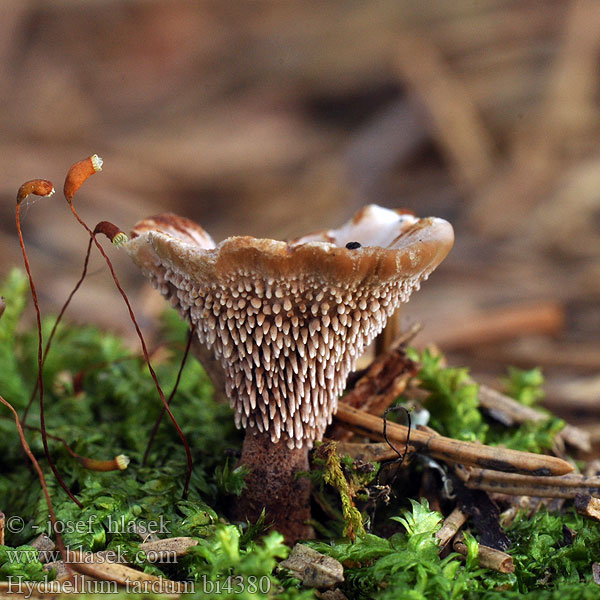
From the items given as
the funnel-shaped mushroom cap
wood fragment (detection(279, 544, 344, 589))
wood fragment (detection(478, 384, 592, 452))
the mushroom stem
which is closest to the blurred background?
wood fragment (detection(478, 384, 592, 452))

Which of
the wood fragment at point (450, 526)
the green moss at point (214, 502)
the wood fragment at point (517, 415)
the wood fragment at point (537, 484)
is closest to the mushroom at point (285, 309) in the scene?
the green moss at point (214, 502)

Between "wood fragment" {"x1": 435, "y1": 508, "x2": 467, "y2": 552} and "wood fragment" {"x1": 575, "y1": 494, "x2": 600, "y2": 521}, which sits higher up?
"wood fragment" {"x1": 575, "y1": 494, "x2": 600, "y2": 521}

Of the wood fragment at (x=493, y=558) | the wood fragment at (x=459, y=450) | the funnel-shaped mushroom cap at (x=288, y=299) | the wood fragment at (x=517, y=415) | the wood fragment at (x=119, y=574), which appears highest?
the funnel-shaped mushroom cap at (x=288, y=299)

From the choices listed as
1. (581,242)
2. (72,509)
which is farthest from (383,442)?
(581,242)

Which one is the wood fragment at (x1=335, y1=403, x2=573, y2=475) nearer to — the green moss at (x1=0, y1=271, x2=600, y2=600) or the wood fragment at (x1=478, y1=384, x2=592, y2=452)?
the green moss at (x1=0, y1=271, x2=600, y2=600)

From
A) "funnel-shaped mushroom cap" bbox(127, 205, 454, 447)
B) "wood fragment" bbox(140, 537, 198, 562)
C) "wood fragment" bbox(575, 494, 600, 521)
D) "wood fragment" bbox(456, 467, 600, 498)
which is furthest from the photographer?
"wood fragment" bbox(456, 467, 600, 498)

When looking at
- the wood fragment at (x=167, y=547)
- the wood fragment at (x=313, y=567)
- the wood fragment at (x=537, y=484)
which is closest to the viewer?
the wood fragment at (x=313, y=567)

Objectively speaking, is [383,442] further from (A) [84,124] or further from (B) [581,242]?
(A) [84,124]

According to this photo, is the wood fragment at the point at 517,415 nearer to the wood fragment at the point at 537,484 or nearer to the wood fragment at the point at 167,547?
the wood fragment at the point at 537,484
